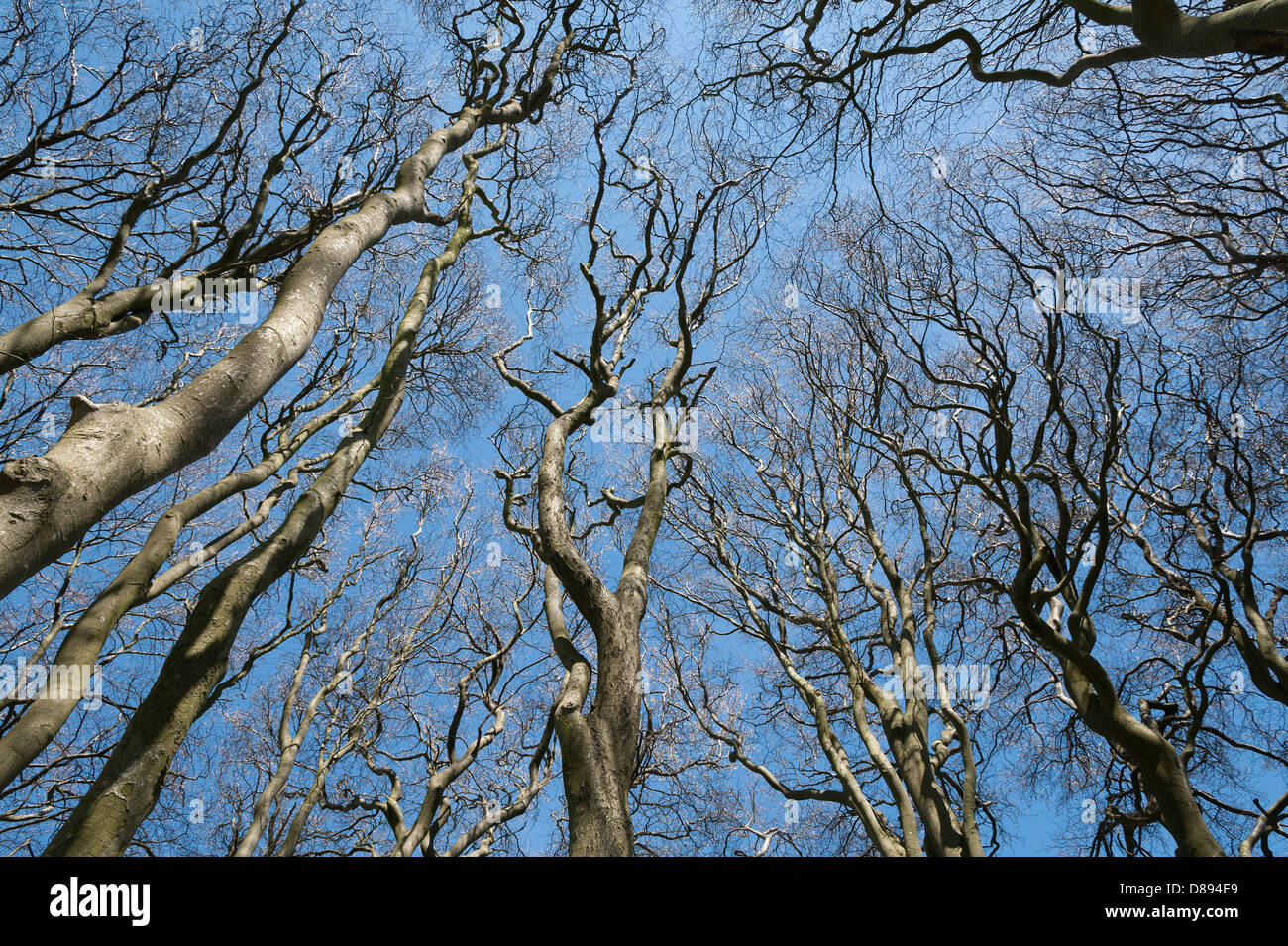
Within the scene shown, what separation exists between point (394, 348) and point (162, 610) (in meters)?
4.91

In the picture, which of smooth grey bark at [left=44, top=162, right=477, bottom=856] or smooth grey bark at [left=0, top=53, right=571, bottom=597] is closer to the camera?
smooth grey bark at [left=0, top=53, right=571, bottom=597]

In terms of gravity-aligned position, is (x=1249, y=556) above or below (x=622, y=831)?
above

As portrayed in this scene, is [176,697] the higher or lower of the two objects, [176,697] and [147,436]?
the lower

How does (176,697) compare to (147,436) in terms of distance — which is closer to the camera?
(147,436)

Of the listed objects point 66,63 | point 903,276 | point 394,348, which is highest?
point 66,63

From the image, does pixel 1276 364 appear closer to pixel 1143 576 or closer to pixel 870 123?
pixel 1143 576

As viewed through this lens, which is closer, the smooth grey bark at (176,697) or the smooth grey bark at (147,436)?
the smooth grey bark at (147,436)

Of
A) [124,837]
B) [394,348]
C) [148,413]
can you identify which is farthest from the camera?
[394,348]

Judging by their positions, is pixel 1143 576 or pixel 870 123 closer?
pixel 870 123

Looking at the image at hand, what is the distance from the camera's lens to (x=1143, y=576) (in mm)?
7977

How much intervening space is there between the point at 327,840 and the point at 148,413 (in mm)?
8981
